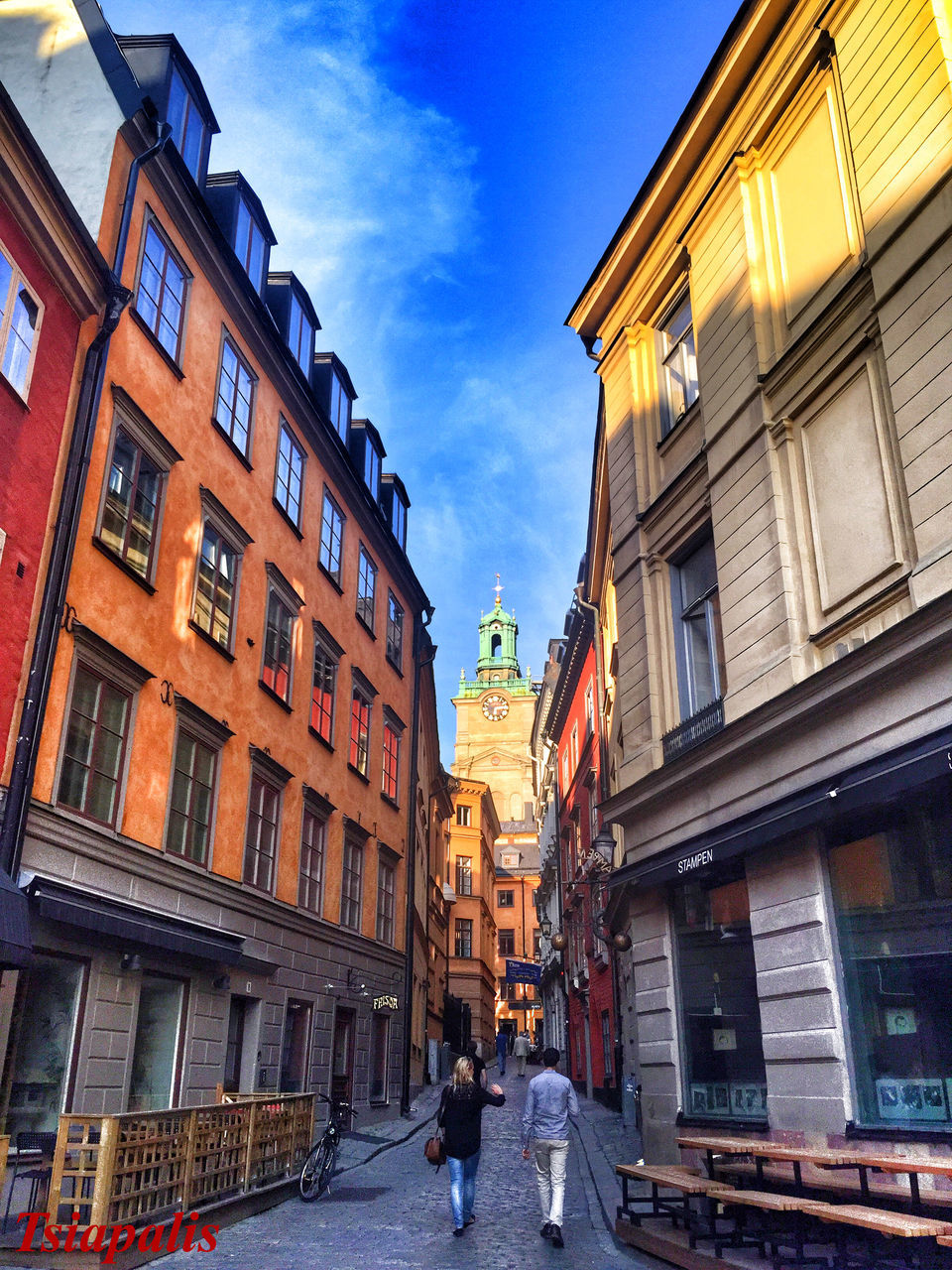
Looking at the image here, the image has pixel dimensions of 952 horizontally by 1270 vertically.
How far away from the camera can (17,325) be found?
11.8 m

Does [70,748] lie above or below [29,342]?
below

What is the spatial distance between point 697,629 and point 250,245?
1139 cm

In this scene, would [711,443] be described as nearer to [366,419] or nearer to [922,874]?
[922,874]

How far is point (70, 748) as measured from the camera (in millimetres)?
12227

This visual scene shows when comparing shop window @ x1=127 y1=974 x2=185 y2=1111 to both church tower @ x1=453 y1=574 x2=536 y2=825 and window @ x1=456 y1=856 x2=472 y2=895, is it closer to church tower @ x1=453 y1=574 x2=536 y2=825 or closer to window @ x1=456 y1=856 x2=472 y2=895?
window @ x1=456 y1=856 x2=472 y2=895

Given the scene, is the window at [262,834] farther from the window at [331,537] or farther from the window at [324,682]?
the window at [331,537]

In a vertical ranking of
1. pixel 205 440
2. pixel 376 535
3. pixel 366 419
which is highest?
pixel 366 419

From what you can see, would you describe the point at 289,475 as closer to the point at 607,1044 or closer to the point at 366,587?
the point at 366,587

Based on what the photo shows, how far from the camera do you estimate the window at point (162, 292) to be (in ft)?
48.7

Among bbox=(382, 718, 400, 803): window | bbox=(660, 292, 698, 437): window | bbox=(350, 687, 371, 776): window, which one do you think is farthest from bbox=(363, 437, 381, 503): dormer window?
bbox=(660, 292, 698, 437): window

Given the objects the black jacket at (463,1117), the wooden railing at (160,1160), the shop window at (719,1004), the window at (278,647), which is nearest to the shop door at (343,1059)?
the window at (278,647)

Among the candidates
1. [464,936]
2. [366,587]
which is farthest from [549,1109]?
[464,936]

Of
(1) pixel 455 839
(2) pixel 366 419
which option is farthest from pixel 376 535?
(1) pixel 455 839

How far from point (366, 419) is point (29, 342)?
15543 mm
